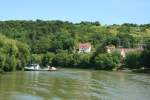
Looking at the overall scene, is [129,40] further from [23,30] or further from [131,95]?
[131,95]

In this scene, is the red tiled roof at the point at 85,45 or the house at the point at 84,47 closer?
the house at the point at 84,47

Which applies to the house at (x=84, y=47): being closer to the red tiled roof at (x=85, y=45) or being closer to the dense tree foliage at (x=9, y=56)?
the red tiled roof at (x=85, y=45)

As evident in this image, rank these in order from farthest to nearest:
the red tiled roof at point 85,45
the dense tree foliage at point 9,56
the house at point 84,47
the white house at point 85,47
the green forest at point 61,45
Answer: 1. the red tiled roof at point 85,45
2. the house at point 84,47
3. the white house at point 85,47
4. the green forest at point 61,45
5. the dense tree foliage at point 9,56

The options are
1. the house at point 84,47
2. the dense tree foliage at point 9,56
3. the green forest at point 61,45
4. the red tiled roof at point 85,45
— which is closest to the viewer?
the dense tree foliage at point 9,56

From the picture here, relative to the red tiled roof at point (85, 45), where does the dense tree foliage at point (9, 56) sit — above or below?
below

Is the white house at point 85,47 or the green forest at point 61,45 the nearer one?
the green forest at point 61,45

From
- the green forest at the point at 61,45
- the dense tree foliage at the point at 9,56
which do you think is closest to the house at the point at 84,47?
the green forest at the point at 61,45

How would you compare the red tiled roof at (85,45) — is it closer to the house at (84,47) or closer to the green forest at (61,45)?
the house at (84,47)

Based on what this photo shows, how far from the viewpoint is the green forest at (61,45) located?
241 ft

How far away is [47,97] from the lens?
37.9m

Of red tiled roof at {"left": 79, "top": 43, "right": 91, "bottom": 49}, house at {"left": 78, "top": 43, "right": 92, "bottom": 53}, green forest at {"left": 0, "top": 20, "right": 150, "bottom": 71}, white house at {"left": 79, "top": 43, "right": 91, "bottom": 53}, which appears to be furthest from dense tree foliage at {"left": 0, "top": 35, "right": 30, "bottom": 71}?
red tiled roof at {"left": 79, "top": 43, "right": 91, "bottom": 49}

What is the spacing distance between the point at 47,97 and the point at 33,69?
166 ft

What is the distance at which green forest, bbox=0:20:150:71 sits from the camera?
241 ft

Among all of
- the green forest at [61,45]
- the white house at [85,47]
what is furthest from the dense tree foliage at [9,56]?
the white house at [85,47]
